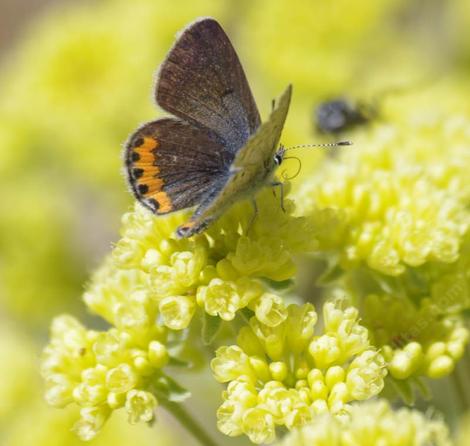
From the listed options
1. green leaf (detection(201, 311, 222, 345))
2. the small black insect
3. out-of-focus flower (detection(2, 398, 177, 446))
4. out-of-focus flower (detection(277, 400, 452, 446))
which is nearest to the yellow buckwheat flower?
green leaf (detection(201, 311, 222, 345))

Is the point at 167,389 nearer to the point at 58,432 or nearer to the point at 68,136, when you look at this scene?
the point at 58,432

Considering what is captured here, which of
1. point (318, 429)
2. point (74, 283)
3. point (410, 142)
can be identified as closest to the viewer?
point (318, 429)

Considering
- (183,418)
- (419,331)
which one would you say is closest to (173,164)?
(183,418)

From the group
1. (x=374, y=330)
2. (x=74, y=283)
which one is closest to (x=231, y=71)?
(x=374, y=330)

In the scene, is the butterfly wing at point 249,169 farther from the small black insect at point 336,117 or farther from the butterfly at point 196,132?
the small black insect at point 336,117

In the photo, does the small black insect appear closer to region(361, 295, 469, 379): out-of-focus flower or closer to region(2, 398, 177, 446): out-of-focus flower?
region(361, 295, 469, 379): out-of-focus flower

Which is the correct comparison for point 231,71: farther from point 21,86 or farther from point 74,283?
point 21,86
